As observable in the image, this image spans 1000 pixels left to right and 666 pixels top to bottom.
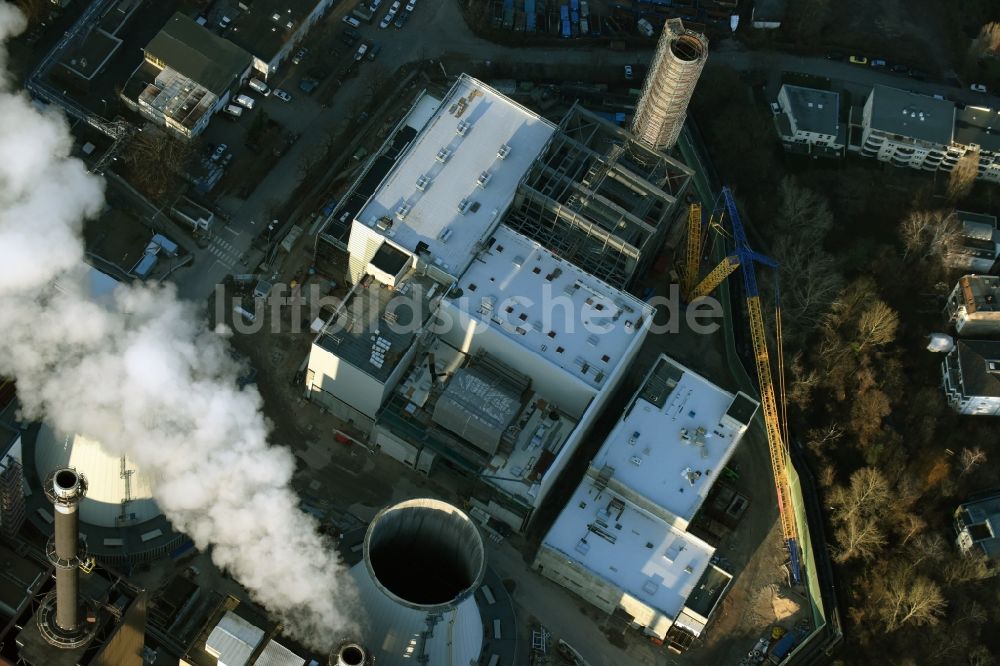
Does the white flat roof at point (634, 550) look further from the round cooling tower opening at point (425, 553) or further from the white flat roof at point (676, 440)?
the round cooling tower opening at point (425, 553)

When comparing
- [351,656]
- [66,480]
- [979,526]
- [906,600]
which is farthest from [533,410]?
[66,480]

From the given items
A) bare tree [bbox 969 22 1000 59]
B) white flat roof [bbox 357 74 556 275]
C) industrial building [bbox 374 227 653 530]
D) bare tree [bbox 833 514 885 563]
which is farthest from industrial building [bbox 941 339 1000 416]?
white flat roof [bbox 357 74 556 275]

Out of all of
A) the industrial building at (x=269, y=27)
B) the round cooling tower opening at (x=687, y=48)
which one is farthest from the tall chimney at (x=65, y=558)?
the round cooling tower opening at (x=687, y=48)

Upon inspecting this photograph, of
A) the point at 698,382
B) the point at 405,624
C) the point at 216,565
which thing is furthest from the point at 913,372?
the point at 216,565

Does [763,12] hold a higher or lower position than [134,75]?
higher

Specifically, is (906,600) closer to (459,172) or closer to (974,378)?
Answer: (974,378)

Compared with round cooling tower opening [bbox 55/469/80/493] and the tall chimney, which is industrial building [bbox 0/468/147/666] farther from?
round cooling tower opening [bbox 55/469/80/493]

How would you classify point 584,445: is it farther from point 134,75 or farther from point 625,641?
point 134,75
